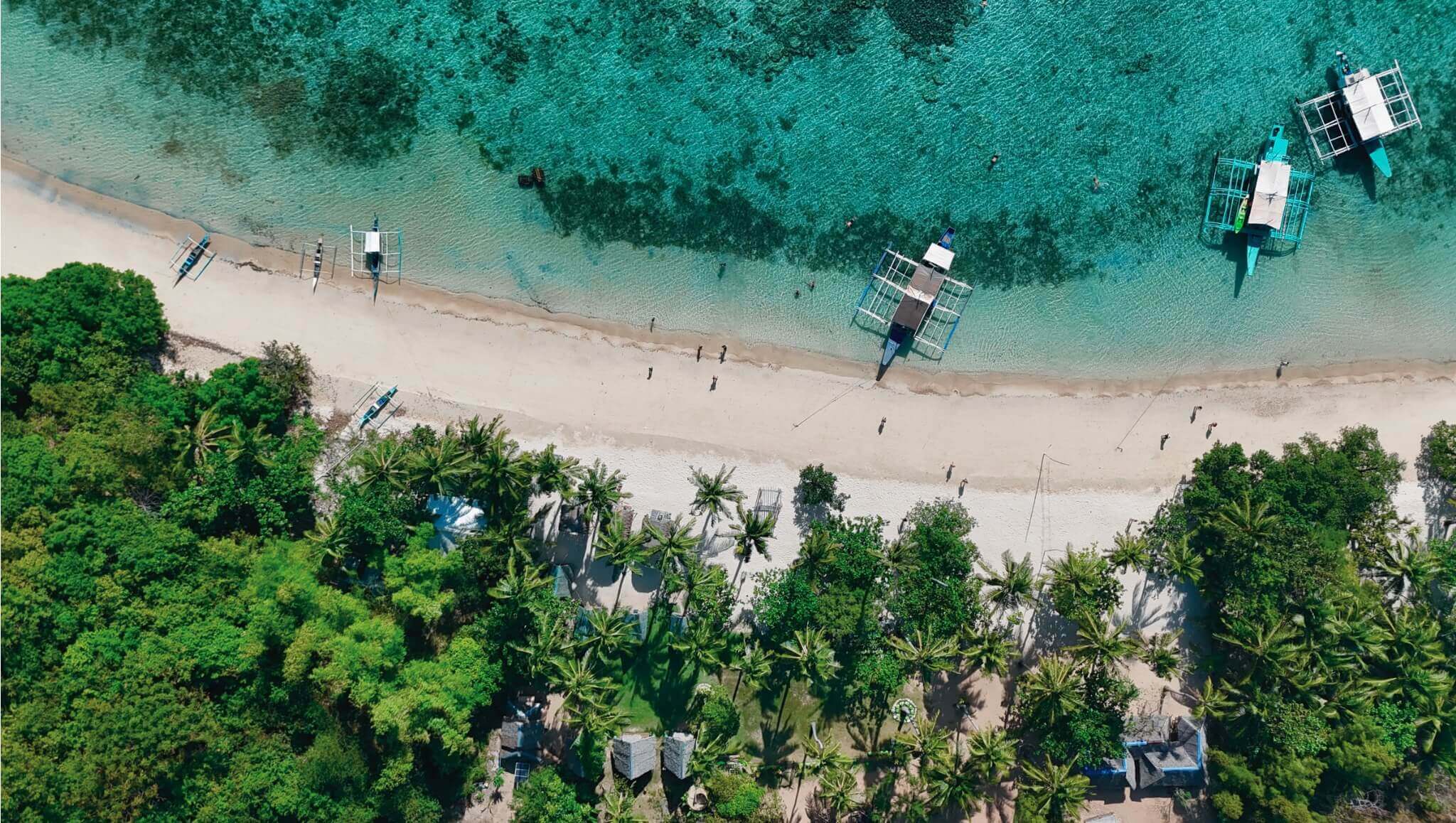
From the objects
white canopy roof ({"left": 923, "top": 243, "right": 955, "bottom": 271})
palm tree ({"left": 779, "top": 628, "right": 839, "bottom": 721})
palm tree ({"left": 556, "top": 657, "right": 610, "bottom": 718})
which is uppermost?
white canopy roof ({"left": 923, "top": 243, "right": 955, "bottom": 271})

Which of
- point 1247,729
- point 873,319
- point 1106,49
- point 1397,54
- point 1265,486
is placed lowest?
point 1247,729

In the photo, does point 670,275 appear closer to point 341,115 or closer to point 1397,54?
point 341,115

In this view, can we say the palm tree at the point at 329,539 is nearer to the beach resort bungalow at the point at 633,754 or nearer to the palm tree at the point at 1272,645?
the beach resort bungalow at the point at 633,754

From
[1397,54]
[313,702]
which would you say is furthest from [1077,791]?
[1397,54]

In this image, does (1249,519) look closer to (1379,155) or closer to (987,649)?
A: (987,649)

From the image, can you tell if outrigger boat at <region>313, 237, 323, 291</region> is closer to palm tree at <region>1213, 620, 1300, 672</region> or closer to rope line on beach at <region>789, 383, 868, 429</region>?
rope line on beach at <region>789, 383, 868, 429</region>

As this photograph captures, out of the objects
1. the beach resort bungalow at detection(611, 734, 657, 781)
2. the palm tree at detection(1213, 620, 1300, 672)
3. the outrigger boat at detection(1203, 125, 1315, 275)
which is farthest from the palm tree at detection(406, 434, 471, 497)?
the outrigger boat at detection(1203, 125, 1315, 275)

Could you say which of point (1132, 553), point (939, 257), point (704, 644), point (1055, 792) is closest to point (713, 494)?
point (704, 644)

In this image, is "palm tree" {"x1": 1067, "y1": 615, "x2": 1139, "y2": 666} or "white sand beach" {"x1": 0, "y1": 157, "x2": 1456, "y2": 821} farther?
"white sand beach" {"x1": 0, "y1": 157, "x2": 1456, "y2": 821}
